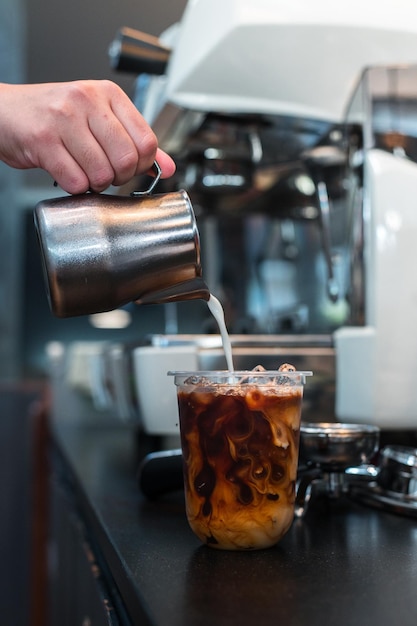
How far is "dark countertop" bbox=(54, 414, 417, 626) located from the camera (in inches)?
18.3

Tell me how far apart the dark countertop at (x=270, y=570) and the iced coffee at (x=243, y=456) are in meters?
0.02

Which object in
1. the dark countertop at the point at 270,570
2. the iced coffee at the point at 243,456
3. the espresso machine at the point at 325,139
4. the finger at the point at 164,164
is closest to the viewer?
the dark countertop at the point at 270,570

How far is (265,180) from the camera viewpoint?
150 cm

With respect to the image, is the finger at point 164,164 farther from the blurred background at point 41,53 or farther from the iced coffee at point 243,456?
the blurred background at point 41,53

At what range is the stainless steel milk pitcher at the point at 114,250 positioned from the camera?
62 centimetres

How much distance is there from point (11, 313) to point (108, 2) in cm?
181

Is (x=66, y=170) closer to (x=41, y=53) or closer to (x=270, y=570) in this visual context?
(x=270, y=570)

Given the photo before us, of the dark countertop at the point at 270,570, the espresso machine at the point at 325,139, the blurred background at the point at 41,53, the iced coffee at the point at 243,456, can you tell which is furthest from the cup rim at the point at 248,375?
the blurred background at the point at 41,53

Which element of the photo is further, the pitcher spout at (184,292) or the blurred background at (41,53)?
the blurred background at (41,53)

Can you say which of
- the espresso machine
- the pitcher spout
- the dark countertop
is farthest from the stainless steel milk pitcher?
the espresso machine

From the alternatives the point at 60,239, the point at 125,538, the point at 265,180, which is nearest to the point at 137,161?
the point at 60,239

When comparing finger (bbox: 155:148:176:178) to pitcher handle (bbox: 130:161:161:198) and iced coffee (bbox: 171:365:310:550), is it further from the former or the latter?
iced coffee (bbox: 171:365:310:550)

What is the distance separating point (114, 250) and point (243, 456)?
0.20m

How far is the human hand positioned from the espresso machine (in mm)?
386
